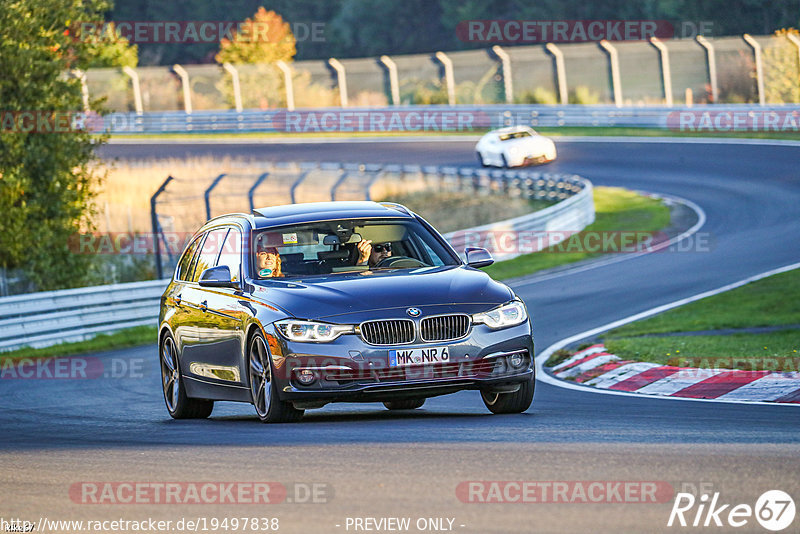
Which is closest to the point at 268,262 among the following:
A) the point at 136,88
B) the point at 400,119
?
the point at 400,119

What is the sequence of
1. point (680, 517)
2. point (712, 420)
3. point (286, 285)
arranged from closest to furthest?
point (680, 517), point (712, 420), point (286, 285)

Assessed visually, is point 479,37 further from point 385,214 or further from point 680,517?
point 680,517

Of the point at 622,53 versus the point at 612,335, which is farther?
the point at 622,53

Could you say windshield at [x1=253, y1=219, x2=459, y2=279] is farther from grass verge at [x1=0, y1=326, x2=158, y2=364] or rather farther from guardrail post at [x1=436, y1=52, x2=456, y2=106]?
guardrail post at [x1=436, y1=52, x2=456, y2=106]

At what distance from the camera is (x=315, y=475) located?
7.34 meters

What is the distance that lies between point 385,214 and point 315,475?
13.0 feet

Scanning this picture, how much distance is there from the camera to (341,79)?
191ft

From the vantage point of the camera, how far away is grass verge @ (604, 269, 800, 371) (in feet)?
42.9

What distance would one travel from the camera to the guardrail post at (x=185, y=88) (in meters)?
58.4

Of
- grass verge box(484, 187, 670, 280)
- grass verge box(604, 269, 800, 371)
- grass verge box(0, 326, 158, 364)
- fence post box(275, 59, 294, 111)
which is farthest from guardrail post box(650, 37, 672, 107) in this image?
grass verge box(0, 326, 158, 364)

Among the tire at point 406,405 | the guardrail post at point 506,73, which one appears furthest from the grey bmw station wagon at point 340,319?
the guardrail post at point 506,73

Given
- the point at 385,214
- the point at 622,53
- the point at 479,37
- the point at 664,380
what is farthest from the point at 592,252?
the point at 479,37

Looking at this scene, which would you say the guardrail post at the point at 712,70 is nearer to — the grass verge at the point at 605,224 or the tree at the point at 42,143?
the grass verge at the point at 605,224

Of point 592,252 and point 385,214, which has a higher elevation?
point 385,214
